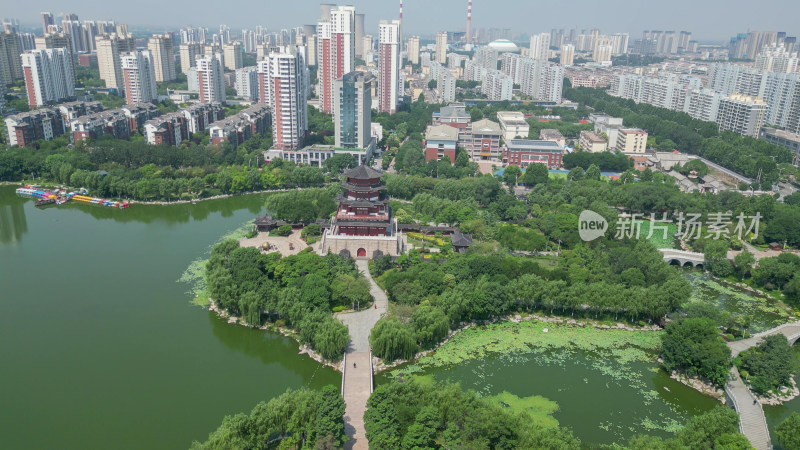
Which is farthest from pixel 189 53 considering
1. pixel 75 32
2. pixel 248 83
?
pixel 75 32

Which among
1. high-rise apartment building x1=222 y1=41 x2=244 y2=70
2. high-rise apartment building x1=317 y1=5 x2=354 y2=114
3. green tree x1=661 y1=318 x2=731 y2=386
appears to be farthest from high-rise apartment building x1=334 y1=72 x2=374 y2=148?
high-rise apartment building x1=222 y1=41 x2=244 y2=70

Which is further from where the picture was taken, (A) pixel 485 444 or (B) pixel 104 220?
(B) pixel 104 220

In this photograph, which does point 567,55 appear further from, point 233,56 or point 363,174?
point 363,174

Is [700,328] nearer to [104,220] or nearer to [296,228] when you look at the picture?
[296,228]

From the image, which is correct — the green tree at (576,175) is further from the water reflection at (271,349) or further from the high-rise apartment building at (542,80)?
the high-rise apartment building at (542,80)

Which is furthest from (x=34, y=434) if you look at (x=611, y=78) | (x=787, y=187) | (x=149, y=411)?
(x=611, y=78)

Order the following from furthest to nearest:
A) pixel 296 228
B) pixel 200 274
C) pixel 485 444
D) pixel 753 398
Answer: pixel 296 228 < pixel 200 274 < pixel 753 398 < pixel 485 444

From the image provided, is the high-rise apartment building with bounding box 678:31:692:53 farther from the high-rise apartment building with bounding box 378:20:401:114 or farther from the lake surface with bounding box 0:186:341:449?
the lake surface with bounding box 0:186:341:449
